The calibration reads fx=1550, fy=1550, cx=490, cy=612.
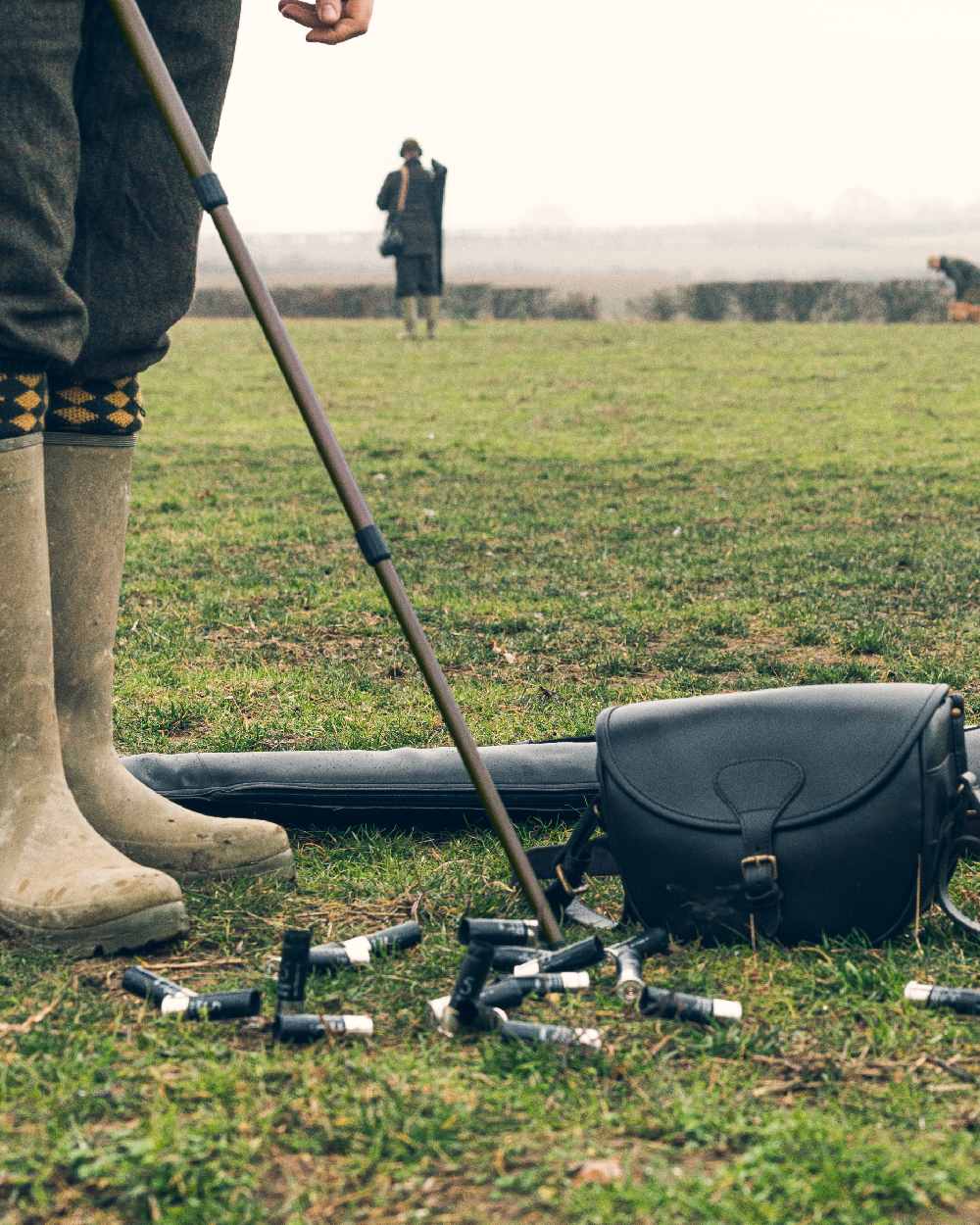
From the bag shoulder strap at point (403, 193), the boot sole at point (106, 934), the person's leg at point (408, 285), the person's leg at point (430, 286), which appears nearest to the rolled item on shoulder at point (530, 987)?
the boot sole at point (106, 934)

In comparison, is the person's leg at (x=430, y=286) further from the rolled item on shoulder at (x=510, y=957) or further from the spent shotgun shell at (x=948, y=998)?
the spent shotgun shell at (x=948, y=998)

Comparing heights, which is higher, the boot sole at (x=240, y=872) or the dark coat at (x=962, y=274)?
the dark coat at (x=962, y=274)

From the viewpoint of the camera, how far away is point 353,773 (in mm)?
3092

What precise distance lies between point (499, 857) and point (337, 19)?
5.05ft

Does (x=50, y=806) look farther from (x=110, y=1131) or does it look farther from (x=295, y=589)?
(x=295, y=589)

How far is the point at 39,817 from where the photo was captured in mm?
2465

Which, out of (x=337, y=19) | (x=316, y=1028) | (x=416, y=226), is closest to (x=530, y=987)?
(x=316, y=1028)

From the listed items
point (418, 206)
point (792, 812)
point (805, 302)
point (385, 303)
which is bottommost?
point (792, 812)

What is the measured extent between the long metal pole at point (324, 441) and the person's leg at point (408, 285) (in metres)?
17.8

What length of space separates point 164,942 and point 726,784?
923 mm

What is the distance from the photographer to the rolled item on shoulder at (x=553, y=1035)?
2.04 metres

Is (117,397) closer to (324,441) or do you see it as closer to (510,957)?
(324,441)

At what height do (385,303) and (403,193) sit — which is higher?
(403,193)

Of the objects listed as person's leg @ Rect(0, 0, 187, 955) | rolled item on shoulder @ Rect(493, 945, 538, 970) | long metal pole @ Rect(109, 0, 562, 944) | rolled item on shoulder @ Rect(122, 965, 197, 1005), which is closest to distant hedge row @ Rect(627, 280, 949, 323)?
long metal pole @ Rect(109, 0, 562, 944)
